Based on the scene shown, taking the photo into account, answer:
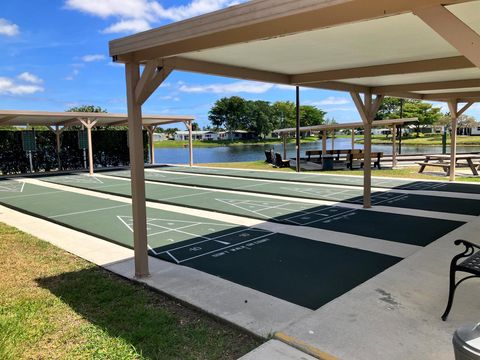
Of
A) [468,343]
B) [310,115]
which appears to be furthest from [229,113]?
[468,343]

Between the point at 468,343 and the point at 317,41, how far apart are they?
11.6 ft

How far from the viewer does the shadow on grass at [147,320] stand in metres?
3.15

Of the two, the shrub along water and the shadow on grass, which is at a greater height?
the shrub along water

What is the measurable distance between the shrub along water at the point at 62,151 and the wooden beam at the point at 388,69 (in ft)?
55.7

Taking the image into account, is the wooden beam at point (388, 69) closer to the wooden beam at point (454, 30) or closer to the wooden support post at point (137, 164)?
the wooden support post at point (137, 164)

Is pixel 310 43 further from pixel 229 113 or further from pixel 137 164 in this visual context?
pixel 229 113

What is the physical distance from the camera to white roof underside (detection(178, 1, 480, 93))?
3.99 meters

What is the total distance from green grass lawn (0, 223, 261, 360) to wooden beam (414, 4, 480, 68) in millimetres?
2610

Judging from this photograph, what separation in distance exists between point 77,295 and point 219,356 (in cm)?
205

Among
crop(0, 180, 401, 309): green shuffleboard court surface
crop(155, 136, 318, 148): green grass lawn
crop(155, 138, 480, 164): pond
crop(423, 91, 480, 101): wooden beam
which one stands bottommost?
crop(0, 180, 401, 309): green shuffleboard court surface

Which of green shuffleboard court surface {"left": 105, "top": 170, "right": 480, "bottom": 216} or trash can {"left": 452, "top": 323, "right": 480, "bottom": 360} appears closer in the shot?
trash can {"left": 452, "top": 323, "right": 480, "bottom": 360}

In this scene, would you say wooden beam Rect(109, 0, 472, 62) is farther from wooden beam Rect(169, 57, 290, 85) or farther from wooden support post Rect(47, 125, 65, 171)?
wooden support post Rect(47, 125, 65, 171)

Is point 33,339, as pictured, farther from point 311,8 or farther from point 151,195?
point 151,195

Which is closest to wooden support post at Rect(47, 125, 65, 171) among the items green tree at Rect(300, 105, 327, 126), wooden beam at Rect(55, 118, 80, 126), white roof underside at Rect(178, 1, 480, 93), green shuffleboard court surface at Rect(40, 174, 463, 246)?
wooden beam at Rect(55, 118, 80, 126)
